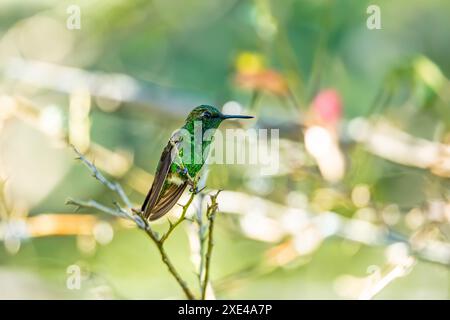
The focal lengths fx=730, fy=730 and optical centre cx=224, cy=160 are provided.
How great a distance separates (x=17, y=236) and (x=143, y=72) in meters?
1.84

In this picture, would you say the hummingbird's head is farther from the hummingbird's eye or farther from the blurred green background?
the blurred green background

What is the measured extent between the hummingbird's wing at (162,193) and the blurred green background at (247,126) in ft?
1.30

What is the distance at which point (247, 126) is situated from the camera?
2062 mm

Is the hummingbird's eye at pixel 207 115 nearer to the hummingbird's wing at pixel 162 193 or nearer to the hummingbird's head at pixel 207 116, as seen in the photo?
the hummingbird's head at pixel 207 116

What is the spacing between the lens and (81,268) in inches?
58.8

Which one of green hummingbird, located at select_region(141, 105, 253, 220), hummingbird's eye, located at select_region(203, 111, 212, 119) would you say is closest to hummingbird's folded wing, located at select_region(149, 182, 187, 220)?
green hummingbird, located at select_region(141, 105, 253, 220)

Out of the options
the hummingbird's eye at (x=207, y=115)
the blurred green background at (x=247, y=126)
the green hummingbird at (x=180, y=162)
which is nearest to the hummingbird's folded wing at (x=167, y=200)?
the green hummingbird at (x=180, y=162)

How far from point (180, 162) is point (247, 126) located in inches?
39.5

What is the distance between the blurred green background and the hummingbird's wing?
395mm

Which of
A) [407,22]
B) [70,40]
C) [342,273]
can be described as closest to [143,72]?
[70,40]

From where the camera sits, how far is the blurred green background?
78.2 inches

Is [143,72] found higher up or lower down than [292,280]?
higher up
